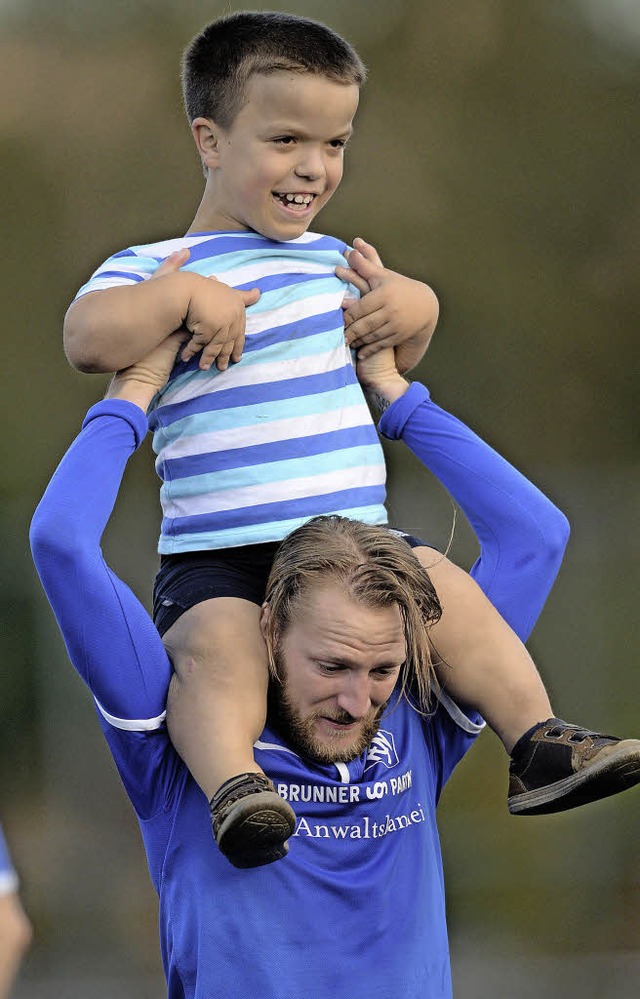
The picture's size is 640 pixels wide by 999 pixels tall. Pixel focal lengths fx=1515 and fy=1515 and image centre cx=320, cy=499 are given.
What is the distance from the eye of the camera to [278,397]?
1565mm

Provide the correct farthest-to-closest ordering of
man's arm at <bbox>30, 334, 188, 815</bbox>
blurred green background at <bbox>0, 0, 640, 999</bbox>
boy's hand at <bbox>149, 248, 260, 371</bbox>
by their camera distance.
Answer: blurred green background at <bbox>0, 0, 640, 999</bbox> < boy's hand at <bbox>149, 248, 260, 371</bbox> < man's arm at <bbox>30, 334, 188, 815</bbox>

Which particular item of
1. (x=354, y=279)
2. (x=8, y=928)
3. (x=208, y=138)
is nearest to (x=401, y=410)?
(x=354, y=279)

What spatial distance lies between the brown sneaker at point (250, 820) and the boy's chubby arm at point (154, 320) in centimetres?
44

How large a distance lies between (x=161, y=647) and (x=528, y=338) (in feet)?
8.98

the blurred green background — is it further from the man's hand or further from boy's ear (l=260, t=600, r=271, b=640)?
boy's ear (l=260, t=600, r=271, b=640)

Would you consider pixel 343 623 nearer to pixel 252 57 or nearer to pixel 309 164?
pixel 309 164

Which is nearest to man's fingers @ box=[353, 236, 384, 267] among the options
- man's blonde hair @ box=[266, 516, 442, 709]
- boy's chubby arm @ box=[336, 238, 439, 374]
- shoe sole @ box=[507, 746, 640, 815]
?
boy's chubby arm @ box=[336, 238, 439, 374]

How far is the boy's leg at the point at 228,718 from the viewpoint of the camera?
131cm

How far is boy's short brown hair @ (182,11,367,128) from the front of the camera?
1555mm

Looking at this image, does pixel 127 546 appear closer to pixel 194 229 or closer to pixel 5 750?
pixel 5 750

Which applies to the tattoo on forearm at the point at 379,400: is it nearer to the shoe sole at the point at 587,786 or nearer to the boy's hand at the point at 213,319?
the boy's hand at the point at 213,319

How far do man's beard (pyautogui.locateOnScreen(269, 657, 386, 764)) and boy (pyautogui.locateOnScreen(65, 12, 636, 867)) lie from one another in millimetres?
18

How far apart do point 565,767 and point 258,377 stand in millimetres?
501

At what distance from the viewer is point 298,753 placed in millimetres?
1509
